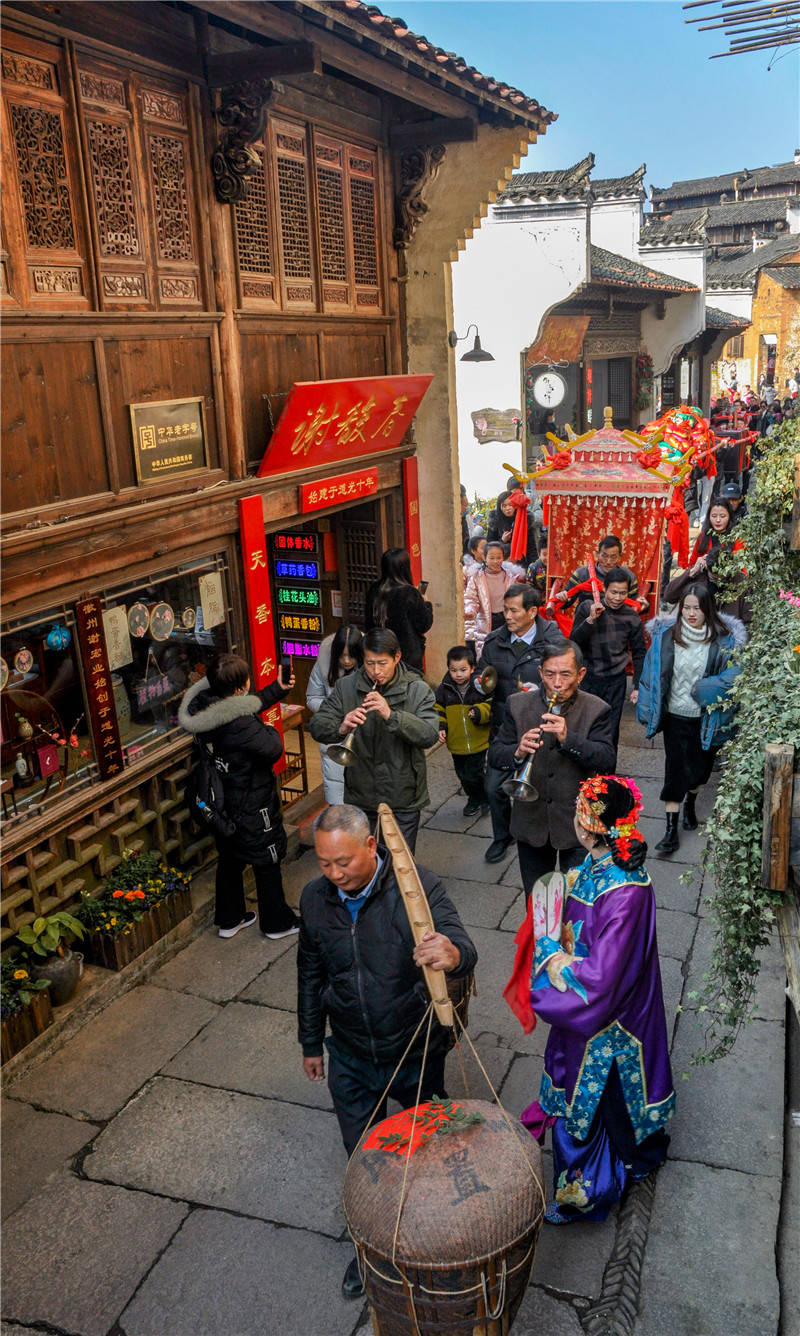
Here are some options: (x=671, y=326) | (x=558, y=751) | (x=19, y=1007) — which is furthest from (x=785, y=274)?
(x=19, y=1007)

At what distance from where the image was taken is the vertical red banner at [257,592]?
7508mm

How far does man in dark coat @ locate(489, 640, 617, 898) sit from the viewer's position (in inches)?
219

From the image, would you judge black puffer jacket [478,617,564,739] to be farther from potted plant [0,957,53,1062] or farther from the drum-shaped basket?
the drum-shaped basket

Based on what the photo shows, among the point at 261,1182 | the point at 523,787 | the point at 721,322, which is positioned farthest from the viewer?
the point at 721,322

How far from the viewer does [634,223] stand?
25547mm

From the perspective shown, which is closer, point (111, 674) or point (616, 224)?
point (111, 674)

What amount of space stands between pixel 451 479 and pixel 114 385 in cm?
503

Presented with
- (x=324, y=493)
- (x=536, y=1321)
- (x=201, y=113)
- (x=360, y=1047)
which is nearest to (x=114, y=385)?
(x=201, y=113)

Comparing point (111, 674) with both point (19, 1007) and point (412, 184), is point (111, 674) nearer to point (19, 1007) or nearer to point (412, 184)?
point (19, 1007)

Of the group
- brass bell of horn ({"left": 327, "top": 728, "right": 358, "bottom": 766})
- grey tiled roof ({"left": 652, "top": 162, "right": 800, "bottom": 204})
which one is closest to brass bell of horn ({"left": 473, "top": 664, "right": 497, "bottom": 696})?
brass bell of horn ({"left": 327, "top": 728, "right": 358, "bottom": 766})

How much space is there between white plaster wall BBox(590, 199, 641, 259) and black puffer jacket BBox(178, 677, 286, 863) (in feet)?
73.5

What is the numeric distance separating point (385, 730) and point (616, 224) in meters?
22.9

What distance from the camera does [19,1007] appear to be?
17.8ft

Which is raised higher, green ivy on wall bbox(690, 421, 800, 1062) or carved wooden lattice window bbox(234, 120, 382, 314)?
carved wooden lattice window bbox(234, 120, 382, 314)
